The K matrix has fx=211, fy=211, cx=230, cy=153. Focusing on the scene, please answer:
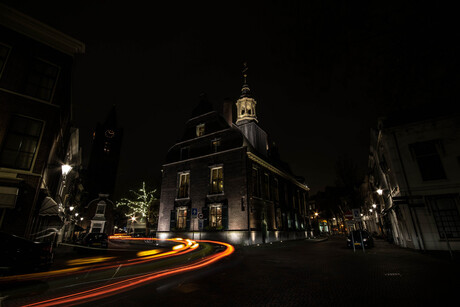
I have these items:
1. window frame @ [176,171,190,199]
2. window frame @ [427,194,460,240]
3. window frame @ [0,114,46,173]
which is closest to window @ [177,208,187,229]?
window frame @ [176,171,190,199]

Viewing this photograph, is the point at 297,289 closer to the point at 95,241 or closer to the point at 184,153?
the point at 95,241

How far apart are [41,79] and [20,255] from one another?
9.47 m

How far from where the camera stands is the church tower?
30969 millimetres

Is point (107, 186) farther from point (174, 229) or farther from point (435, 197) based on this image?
point (435, 197)

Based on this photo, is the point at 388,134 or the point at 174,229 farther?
the point at 174,229

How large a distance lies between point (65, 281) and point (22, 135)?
29.1 feet

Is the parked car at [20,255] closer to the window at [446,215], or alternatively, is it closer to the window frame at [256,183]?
the window frame at [256,183]

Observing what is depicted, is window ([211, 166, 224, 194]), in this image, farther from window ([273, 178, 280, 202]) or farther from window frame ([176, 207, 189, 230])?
window ([273, 178, 280, 202])

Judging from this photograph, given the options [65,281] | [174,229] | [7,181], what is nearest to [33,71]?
[7,181]

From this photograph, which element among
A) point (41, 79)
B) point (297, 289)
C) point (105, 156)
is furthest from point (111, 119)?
point (297, 289)

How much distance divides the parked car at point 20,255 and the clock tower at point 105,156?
60.2 meters

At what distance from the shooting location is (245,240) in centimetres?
1933

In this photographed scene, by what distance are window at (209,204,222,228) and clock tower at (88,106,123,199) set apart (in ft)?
167

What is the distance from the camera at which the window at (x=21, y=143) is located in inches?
394
